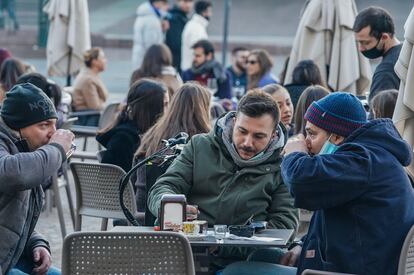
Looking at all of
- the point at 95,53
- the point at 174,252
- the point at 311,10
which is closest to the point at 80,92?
the point at 95,53

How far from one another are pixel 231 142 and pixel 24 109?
44.0 inches

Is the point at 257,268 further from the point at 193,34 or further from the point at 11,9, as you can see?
the point at 11,9

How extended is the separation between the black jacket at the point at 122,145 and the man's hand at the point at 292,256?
2318 mm

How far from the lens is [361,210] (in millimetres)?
4977

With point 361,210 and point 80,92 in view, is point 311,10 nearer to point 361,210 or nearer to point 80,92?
point 80,92

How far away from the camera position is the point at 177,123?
7.20 m

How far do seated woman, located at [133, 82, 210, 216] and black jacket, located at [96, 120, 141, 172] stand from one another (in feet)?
1.60

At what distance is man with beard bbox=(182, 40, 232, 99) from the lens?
537 inches

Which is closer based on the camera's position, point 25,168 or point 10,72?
point 25,168

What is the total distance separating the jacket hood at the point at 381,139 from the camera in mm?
5051

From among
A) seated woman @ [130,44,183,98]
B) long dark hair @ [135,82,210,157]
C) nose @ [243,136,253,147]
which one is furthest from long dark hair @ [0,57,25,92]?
nose @ [243,136,253,147]

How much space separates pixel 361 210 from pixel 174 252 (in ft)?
2.87

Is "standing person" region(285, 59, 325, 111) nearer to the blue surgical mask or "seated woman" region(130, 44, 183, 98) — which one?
"seated woman" region(130, 44, 183, 98)

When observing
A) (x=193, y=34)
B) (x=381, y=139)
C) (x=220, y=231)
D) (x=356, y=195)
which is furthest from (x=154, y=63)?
(x=356, y=195)
